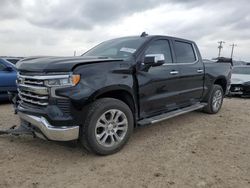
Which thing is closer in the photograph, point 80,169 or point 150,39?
point 80,169

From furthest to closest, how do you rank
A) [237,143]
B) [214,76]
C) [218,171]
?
[214,76]
[237,143]
[218,171]

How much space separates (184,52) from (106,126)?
8.84 ft

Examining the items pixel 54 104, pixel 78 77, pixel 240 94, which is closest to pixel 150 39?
pixel 78 77

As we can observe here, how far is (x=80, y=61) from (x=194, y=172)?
2.11 m

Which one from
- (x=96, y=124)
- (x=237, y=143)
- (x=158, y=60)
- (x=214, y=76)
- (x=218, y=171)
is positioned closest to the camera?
(x=218, y=171)

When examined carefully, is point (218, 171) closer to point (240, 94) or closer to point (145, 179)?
point (145, 179)


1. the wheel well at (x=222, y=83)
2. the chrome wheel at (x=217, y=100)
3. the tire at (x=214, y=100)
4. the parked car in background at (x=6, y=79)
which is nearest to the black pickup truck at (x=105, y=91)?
the tire at (x=214, y=100)

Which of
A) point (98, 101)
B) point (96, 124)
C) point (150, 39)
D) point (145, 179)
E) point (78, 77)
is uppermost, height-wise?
point (150, 39)

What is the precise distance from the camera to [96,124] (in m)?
3.56

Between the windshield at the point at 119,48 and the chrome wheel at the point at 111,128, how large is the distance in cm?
103

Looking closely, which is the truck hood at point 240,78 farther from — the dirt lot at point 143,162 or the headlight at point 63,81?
the headlight at point 63,81

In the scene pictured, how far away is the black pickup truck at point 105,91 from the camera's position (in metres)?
3.34

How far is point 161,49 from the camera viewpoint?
4828 millimetres

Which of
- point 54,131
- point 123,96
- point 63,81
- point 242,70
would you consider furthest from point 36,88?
point 242,70
